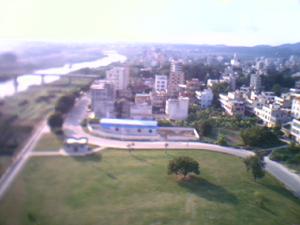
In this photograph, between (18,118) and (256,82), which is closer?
(18,118)

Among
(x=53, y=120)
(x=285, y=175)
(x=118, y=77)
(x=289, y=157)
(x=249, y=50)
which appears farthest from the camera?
(x=249, y=50)

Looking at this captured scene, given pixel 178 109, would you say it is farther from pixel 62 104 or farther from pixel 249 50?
pixel 249 50

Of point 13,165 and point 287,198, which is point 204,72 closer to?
point 287,198

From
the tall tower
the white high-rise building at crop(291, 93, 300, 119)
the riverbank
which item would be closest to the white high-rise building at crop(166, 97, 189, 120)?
the tall tower

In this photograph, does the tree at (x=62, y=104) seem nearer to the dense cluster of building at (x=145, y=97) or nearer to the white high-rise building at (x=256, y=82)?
the dense cluster of building at (x=145, y=97)

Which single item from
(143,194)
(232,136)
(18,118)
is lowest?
(232,136)

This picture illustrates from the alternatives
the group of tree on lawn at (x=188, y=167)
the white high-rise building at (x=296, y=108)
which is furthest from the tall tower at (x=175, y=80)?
the group of tree on lawn at (x=188, y=167)

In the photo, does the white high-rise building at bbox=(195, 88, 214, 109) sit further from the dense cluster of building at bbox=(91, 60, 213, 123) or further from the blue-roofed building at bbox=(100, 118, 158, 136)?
the blue-roofed building at bbox=(100, 118, 158, 136)

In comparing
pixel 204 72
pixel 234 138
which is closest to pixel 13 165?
pixel 234 138

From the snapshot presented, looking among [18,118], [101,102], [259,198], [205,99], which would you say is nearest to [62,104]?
[18,118]
